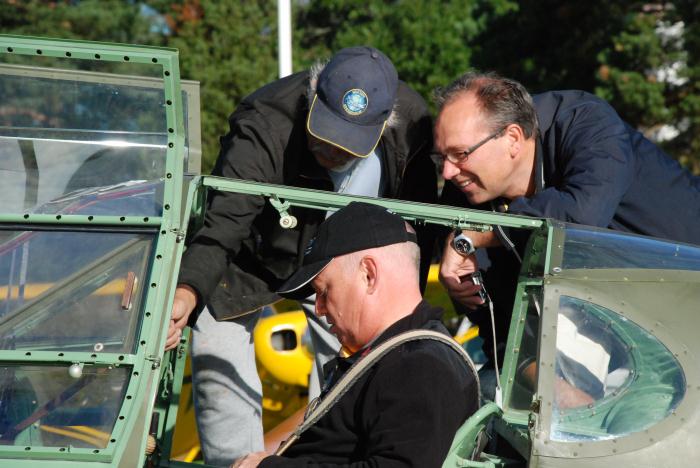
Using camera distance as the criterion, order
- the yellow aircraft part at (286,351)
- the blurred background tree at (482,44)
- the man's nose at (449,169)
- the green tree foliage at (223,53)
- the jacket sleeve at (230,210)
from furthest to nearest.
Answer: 1. the green tree foliage at (223,53)
2. the blurred background tree at (482,44)
3. the yellow aircraft part at (286,351)
4. the man's nose at (449,169)
5. the jacket sleeve at (230,210)

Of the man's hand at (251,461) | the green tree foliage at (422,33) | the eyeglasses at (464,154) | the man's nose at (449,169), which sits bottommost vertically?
the man's hand at (251,461)

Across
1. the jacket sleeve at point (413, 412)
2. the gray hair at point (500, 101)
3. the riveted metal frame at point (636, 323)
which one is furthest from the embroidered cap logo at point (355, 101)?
the jacket sleeve at point (413, 412)

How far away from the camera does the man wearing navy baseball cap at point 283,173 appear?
3.23 metres

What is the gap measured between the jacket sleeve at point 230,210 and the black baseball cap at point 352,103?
0.73 ft

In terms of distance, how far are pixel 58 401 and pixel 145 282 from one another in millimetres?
372

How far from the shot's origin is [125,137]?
278 centimetres

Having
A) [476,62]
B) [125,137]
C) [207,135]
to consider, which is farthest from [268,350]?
[476,62]

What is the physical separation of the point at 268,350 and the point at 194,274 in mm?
2128

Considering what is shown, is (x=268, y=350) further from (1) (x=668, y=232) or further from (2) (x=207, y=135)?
(2) (x=207, y=135)

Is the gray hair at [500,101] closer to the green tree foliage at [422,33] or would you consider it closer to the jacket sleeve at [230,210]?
the jacket sleeve at [230,210]

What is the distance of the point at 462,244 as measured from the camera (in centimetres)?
293

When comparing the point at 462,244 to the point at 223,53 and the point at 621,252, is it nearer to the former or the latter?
the point at 621,252

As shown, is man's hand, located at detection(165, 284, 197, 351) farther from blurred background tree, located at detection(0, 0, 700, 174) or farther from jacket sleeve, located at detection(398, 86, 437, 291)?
blurred background tree, located at detection(0, 0, 700, 174)

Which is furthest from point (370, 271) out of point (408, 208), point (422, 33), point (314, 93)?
point (422, 33)
